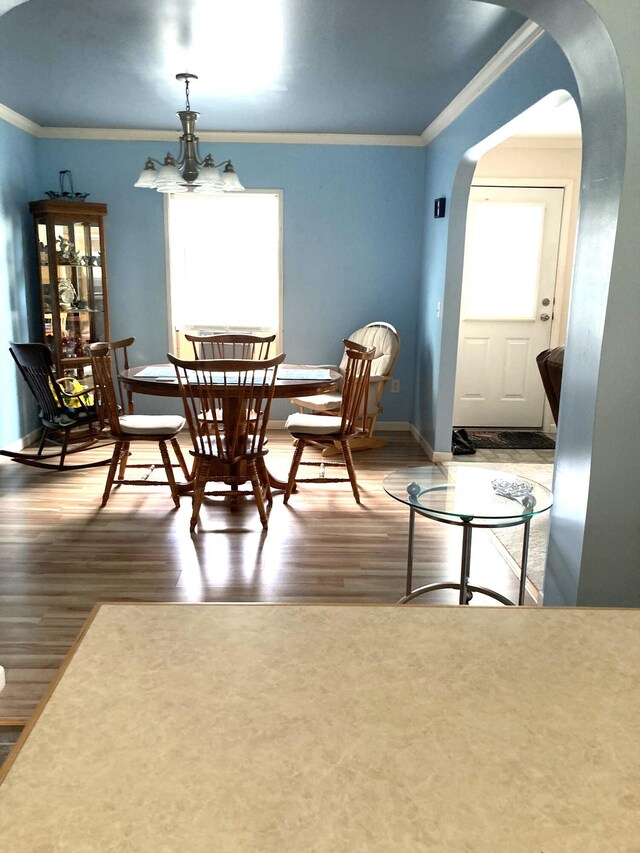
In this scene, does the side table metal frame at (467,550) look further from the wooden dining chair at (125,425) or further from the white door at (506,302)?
the white door at (506,302)

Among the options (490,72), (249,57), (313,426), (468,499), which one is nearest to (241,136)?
(249,57)

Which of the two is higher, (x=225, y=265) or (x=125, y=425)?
(x=225, y=265)

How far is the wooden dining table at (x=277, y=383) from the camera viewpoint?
3693 mm

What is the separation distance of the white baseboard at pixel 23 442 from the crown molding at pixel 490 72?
376 centimetres

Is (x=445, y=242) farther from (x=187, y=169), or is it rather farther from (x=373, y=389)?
(x=187, y=169)

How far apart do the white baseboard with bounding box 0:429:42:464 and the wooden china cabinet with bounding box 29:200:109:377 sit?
538mm

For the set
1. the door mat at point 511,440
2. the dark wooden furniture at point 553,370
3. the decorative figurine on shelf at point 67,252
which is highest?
the decorative figurine on shelf at point 67,252

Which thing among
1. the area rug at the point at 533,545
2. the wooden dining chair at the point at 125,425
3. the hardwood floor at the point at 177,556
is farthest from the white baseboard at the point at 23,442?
the area rug at the point at 533,545

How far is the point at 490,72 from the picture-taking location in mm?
3553

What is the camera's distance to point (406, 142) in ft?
18.1

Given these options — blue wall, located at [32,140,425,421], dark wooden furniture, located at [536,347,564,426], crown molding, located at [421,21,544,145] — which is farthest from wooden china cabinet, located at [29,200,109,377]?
dark wooden furniture, located at [536,347,564,426]

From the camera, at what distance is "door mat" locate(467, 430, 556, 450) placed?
212 inches

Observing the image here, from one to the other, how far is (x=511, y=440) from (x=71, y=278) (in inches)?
145

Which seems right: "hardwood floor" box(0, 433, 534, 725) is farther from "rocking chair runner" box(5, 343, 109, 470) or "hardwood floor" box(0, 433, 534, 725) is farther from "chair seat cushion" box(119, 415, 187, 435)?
"chair seat cushion" box(119, 415, 187, 435)
